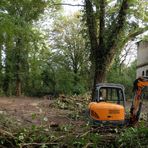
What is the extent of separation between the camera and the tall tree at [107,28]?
25.0 meters

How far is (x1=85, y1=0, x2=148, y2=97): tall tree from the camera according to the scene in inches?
985

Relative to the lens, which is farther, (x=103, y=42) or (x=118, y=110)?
(x=103, y=42)

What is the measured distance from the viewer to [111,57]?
2519 centimetres

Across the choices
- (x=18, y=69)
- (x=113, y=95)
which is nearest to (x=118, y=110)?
(x=113, y=95)

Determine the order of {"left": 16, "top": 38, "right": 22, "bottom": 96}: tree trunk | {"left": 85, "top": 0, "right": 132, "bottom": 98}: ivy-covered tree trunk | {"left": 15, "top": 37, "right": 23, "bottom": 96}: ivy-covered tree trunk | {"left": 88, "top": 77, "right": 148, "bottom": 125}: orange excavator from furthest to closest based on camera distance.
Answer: {"left": 15, "top": 37, "right": 23, "bottom": 96}: ivy-covered tree trunk
{"left": 16, "top": 38, "right": 22, "bottom": 96}: tree trunk
{"left": 85, "top": 0, "right": 132, "bottom": 98}: ivy-covered tree trunk
{"left": 88, "top": 77, "right": 148, "bottom": 125}: orange excavator

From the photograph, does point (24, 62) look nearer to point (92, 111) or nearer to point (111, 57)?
point (111, 57)

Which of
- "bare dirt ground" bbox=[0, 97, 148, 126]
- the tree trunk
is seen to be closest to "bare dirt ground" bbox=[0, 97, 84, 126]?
"bare dirt ground" bbox=[0, 97, 148, 126]

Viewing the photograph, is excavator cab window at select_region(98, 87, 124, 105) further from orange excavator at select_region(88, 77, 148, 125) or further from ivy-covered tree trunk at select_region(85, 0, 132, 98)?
ivy-covered tree trunk at select_region(85, 0, 132, 98)

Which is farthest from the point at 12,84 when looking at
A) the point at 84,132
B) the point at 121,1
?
the point at 84,132

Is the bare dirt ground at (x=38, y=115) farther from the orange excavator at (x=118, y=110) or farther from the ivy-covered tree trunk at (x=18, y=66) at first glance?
the ivy-covered tree trunk at (x=18, y=66)

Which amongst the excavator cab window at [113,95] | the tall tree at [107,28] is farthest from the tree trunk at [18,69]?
the excavator cab window at [113,95]

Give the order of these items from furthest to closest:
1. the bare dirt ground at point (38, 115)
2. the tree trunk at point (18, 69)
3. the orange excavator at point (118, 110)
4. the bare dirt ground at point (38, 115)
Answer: the tree trunk at point (18, 69)
the bare dirt ground at point (38, 115)
the bare dirt ground at point (38, 115)
the orange excavator at point (118, 110)

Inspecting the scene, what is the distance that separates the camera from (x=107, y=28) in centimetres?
2575

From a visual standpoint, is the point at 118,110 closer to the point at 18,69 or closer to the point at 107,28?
the point at 107,28
